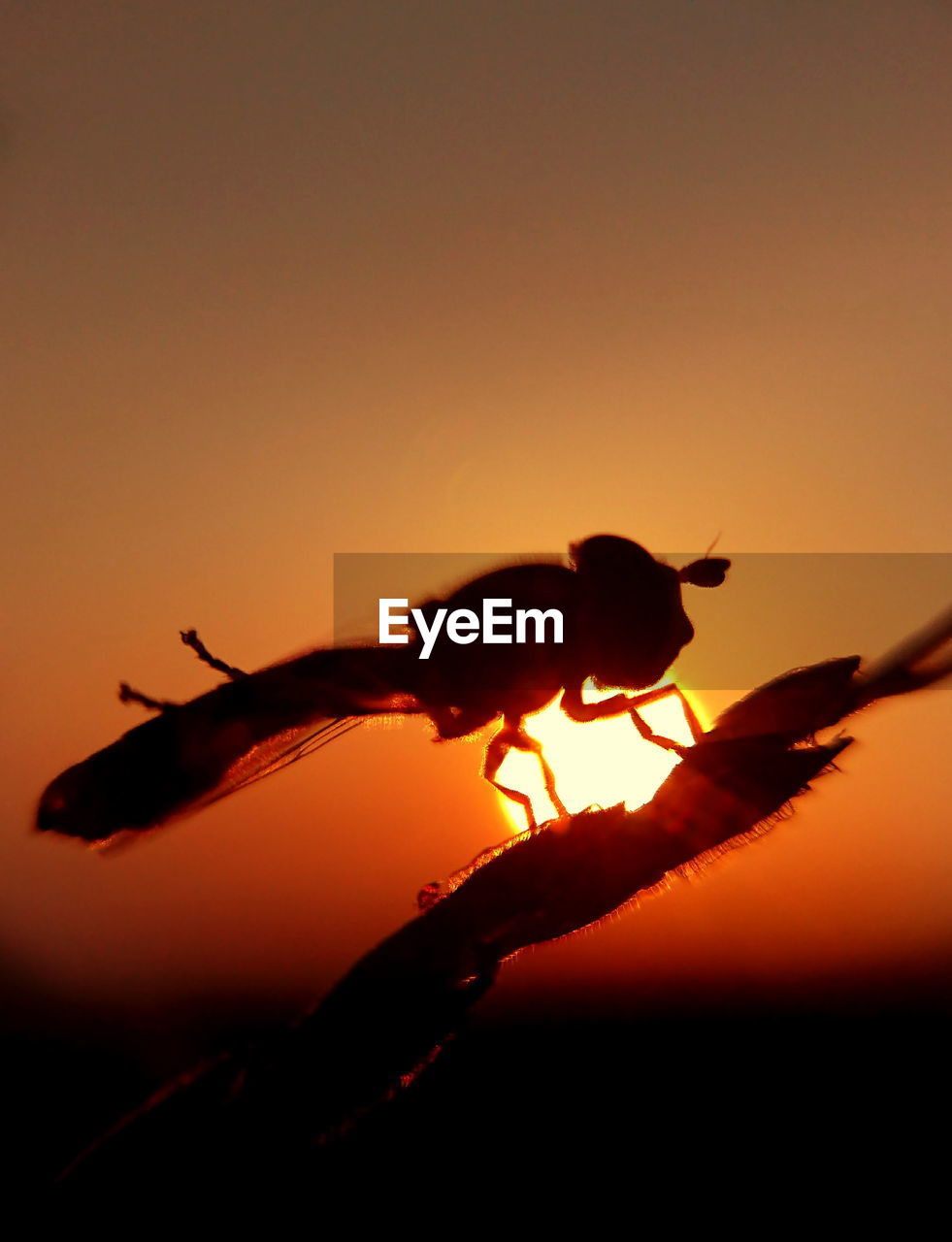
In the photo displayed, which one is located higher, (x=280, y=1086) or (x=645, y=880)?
(x=645, y=880)

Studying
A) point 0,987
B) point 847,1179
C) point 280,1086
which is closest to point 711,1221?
point 847,1179

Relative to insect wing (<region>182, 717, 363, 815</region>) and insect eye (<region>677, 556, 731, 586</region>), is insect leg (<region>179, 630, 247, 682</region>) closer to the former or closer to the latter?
insect wing (<region>182, 717, 363, 815</region>)

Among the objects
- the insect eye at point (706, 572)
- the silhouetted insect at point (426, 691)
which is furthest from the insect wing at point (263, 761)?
the insect eye at point (706, 572)

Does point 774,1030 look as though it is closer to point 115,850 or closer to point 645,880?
point 115,850

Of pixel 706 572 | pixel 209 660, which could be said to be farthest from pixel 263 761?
pixel 706 572

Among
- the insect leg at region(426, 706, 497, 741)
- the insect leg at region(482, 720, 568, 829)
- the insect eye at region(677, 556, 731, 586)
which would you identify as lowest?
the insect leg at region(482, 720, 568, 829)

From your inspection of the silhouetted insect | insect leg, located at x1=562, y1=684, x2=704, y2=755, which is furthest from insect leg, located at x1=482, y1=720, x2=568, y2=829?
insect leg, located at x1=562, y1=684, x2=704, y2=755

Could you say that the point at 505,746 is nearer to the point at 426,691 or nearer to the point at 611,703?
the point at 426,691

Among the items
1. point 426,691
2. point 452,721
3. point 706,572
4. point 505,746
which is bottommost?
point 505,746
